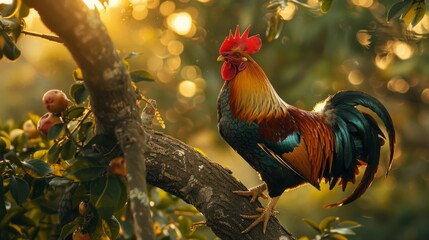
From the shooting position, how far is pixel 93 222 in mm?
2660

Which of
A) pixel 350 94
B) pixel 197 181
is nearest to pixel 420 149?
pixel 350 94

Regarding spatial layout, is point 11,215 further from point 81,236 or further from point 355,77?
point 355,77

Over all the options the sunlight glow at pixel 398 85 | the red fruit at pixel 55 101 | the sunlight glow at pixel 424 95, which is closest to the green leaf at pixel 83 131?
the red fruit at pixel 55 101

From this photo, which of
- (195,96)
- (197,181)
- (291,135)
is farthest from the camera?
(195,96)

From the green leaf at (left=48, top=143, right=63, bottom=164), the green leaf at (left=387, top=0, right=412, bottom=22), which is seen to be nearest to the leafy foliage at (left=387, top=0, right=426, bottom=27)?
the green leaf at (left=387, top=0, right=412, bottom=22)

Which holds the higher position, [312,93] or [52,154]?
[312,93]

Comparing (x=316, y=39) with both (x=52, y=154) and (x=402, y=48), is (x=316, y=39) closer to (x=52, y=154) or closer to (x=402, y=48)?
(x=402, y=48)

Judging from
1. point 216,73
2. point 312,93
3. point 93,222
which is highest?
point 216,73

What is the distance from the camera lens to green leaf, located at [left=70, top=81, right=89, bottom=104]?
8.58 feet

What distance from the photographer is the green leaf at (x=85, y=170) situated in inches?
93.6

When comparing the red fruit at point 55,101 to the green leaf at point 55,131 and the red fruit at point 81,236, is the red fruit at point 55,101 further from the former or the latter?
the red fruit at point 81,236

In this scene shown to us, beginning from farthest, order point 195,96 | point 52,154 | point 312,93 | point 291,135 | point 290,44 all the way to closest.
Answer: point 195,96 < point 290,44 < point 312,93 < point 291,135 < point 52,154

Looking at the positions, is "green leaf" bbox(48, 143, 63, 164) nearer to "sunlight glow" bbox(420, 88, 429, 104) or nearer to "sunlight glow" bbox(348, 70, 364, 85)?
"sunlight glow" bbox(348, 70, 364, 85)

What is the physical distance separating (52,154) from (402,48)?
697 cm
